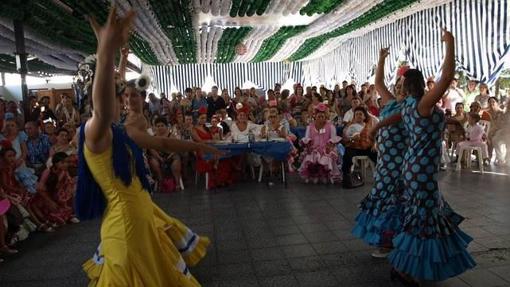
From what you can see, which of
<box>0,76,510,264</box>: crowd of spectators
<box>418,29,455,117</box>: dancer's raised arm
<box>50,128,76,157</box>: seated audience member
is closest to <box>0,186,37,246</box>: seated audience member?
<box>0,76,510,264</box>: crowd of spectators

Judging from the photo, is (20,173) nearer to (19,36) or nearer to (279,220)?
(279,220)

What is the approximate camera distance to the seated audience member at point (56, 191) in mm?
5617

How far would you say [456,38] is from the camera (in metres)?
10.8

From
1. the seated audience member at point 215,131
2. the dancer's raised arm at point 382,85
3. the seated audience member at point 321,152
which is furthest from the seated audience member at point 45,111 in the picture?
the dancer's raised arm at point 382,85

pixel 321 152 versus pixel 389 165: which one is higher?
pixel 389 165

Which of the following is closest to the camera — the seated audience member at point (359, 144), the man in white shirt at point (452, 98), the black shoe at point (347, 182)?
the black shoe at point (347, 182)

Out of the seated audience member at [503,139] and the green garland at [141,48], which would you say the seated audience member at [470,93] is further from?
the green garland at [141,48]

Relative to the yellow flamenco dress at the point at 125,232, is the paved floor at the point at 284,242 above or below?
below

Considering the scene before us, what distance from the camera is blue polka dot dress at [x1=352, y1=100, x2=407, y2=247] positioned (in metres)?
3.59

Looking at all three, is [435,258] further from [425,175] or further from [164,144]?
[164,144]

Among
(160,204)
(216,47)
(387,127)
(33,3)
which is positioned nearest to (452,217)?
(387,127)

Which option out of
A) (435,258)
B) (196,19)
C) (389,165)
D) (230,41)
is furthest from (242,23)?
(435,258)

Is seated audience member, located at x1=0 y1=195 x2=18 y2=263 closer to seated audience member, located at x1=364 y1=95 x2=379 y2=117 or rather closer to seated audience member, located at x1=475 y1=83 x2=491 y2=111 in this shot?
seated audience member, located at x1=364 y1=95 x2=379 y2=117

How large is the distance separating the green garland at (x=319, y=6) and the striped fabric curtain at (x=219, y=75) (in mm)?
14060
